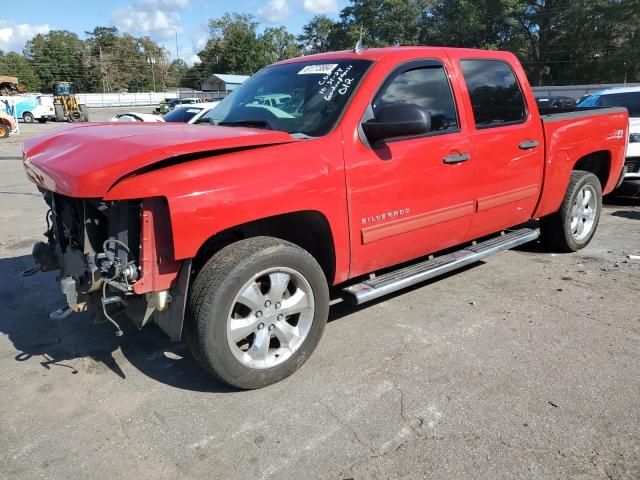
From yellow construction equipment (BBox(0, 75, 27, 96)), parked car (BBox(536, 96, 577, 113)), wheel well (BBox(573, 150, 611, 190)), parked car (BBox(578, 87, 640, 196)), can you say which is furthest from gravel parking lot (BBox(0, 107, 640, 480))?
yellow construction equipment (BBox(0, 75, 27, 96))

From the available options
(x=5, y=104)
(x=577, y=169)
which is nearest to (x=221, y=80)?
(x=5, y=104)

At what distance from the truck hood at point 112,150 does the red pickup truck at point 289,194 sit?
0.01 metres

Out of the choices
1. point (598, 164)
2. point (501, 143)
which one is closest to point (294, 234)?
point (501, 143)

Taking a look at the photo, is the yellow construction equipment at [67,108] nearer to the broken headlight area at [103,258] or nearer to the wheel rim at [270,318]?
the broken headlight area at [103,258]

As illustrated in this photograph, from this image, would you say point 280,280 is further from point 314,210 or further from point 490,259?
point 490,259

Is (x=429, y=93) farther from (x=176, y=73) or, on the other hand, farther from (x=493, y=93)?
(x=176, y=73)

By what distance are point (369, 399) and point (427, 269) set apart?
1.26 metres

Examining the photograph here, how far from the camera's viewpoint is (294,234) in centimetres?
349

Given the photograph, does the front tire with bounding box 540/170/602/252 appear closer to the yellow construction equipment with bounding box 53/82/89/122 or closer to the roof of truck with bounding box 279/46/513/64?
the roof of truck with bounding box 279/46/513/64

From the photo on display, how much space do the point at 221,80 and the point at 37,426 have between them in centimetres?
7445

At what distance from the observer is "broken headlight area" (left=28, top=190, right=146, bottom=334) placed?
2727mm

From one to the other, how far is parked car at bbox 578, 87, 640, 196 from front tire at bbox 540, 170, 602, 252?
1.78 metres

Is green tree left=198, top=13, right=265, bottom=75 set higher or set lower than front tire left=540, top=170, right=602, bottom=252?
higher

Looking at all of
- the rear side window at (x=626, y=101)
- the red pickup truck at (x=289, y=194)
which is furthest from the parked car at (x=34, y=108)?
the red pickup truck at (x=289, y=194)
